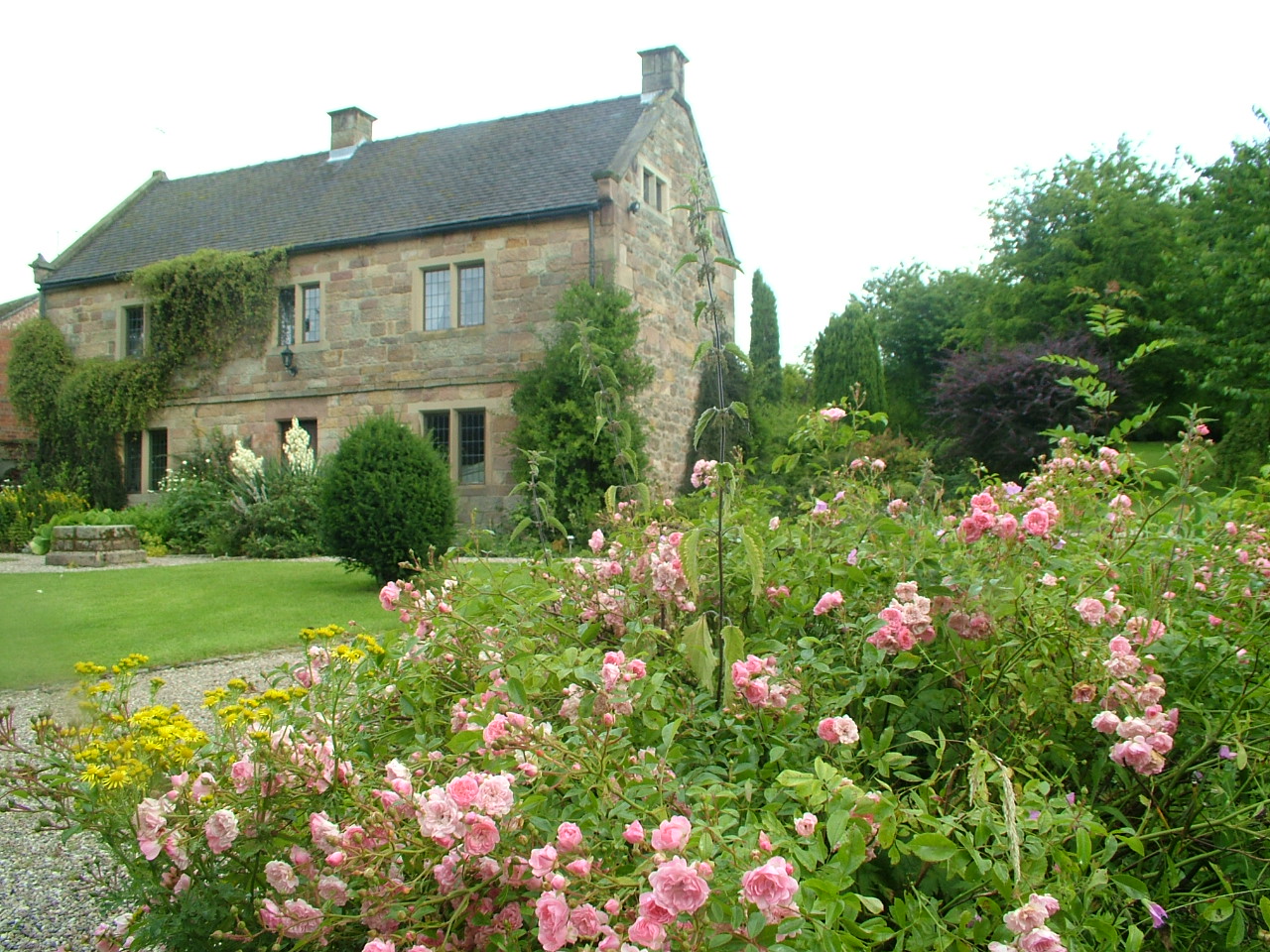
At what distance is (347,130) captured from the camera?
18.8m

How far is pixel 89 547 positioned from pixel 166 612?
5826mm

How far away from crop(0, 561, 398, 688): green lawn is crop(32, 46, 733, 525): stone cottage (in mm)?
4948

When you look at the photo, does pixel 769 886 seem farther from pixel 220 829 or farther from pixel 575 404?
pixel 575 404

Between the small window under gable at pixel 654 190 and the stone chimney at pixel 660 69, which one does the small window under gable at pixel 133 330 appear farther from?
the stone chimney at pixel 660 69

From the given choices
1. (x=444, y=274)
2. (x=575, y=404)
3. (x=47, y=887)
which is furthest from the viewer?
(x=444, y=274)

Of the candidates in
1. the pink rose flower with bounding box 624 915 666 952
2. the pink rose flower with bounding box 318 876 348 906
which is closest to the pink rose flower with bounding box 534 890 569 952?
the pink rose flower with bounding box 624 915 666 952

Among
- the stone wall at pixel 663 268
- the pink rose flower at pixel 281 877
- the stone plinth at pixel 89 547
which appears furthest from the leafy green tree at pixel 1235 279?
the stone plinth at pixel 89 547

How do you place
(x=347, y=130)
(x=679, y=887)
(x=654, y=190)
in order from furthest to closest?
(x=347, y=130) → (x=654, y=190) → (x=679, y=887)

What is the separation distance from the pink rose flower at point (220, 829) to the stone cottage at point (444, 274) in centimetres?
1312

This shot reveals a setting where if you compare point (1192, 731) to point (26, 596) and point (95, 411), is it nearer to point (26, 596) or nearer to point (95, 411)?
point (26, 596)

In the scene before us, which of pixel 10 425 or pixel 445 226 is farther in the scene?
pixel 10 425

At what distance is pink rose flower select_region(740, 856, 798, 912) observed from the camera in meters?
1.13

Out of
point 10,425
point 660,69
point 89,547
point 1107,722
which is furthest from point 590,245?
point 10,425

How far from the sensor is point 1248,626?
2045 millimetres
